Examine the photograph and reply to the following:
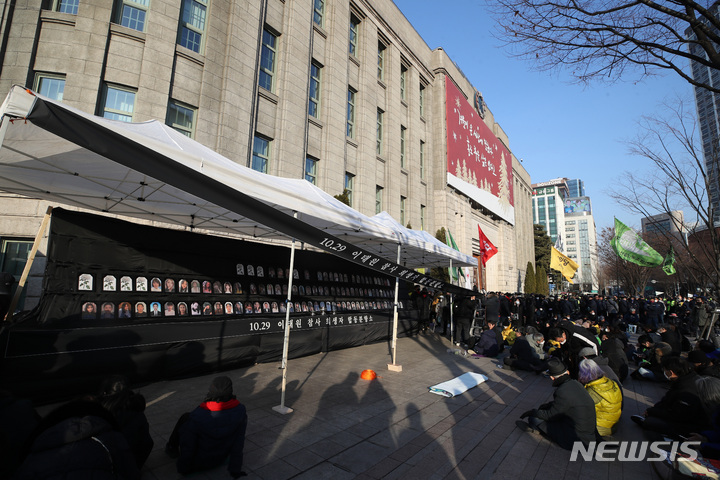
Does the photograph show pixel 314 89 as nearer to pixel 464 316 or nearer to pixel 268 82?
pixel 268 82

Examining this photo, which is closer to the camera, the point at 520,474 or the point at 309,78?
the point at 520,474

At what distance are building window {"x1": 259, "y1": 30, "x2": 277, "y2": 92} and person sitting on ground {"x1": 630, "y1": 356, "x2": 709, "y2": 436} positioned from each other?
1715 cm

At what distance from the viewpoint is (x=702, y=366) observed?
6074mm

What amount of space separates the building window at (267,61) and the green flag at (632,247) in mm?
19737

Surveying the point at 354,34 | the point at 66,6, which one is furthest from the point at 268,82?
the point at 354,34

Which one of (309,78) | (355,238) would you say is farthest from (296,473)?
(309,78)

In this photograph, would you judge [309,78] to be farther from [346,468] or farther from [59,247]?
[346,468]

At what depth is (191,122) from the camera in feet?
43.2

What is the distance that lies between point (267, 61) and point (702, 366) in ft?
60.2

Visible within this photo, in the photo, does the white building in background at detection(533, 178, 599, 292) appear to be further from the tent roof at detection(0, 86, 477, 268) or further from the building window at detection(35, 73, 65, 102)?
the building window at detection(35, 73, 65, 102)

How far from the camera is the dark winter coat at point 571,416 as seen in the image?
15.4ft

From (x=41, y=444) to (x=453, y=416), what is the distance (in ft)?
17.9

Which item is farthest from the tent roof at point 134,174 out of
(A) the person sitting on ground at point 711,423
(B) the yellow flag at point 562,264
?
(B) the yellow flag at point 562,264

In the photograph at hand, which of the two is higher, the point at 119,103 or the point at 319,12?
the point at 319,12
